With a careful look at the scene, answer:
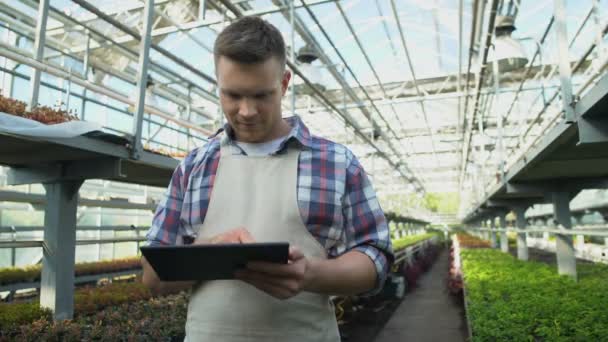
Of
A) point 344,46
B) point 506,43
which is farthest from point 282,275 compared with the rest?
point 344,46

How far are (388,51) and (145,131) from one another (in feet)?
26.8

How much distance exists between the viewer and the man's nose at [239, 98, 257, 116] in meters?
1.22

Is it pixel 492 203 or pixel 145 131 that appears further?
pixel 145 131

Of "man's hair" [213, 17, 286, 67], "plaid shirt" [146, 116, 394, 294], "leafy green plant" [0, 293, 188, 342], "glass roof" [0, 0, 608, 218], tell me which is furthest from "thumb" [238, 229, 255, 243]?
"glass roof" [0, 0, 608, 218]

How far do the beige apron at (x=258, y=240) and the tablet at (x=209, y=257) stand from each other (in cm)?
17

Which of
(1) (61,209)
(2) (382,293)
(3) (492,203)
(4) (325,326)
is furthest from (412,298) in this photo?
(4) (325,326)

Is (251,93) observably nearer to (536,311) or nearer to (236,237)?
(236,237)

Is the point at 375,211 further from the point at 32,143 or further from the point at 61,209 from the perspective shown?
the point at 61,209

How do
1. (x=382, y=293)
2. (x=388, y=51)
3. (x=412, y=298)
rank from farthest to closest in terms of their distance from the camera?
1. (x=388, y=51)
2. (x=412, y=298)
3. (x=382, y=293)

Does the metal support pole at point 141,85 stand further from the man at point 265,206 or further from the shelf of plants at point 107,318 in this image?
the man at point 265,206

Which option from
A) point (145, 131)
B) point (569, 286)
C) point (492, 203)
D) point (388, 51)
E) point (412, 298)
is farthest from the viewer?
point (145, 131)

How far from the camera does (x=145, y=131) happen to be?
1518cm

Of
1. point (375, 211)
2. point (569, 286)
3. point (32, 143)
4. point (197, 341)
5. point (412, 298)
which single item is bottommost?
point (412, 298)

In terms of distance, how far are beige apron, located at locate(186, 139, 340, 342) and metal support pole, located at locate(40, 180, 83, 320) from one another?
3.40 metres
